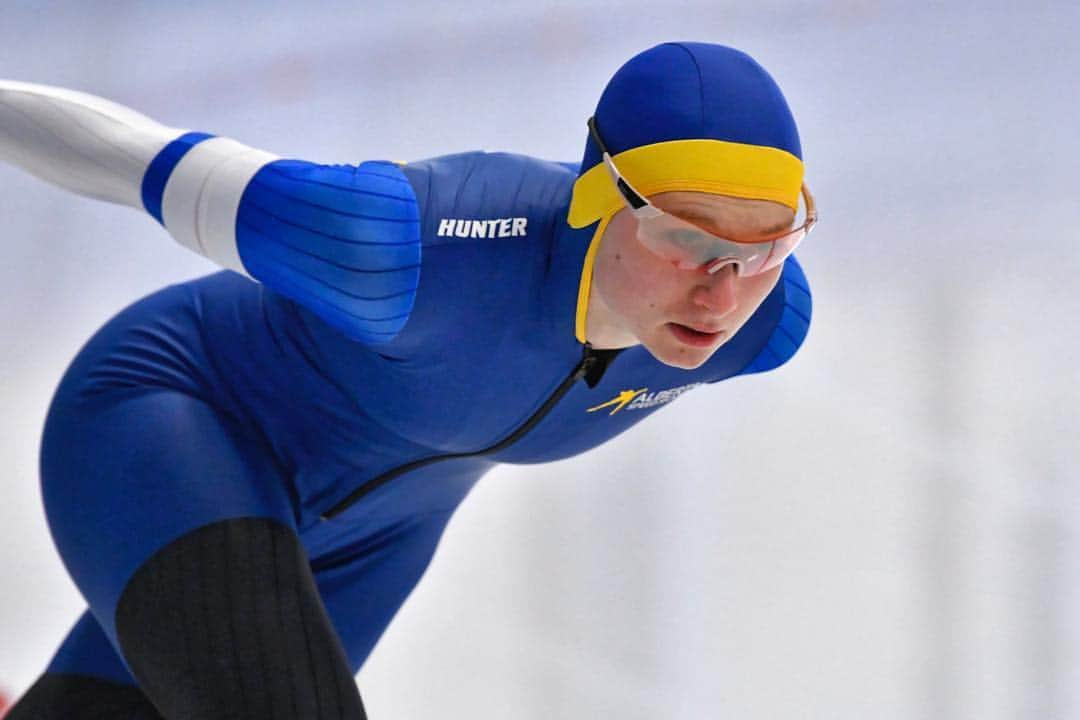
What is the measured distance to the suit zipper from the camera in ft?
5.74

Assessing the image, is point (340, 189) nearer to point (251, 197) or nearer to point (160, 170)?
point (251, 197)

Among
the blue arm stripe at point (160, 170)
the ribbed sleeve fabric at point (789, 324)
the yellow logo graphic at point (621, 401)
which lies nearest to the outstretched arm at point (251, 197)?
the blue arm stripe at point (160, 170)

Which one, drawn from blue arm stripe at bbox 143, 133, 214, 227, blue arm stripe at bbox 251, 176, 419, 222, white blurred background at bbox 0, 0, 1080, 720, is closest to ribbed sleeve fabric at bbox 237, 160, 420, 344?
blue arm stripe at bbox 251, 176, 419, 222

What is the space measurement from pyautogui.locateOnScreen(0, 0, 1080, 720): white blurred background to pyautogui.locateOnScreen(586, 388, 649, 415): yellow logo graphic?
0.68 metres

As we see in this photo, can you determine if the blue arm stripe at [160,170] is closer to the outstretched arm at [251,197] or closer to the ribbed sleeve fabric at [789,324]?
the outstretched arm at [251,197]

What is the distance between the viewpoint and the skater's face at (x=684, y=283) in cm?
155

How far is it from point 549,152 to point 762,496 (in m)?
0.74

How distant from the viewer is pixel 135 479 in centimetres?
169

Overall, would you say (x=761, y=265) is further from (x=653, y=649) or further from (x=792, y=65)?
(x=792, y=65)

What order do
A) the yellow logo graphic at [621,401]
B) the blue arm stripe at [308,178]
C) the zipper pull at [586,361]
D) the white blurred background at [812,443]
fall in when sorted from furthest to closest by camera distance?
the white blurred background at [812,443]
the yellow logo graphic at [621,401]
the zipper pull at [586,361]
the blue arm stripe at [308,178]

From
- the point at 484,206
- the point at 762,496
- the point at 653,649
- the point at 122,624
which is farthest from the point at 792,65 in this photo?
the point at 122,624

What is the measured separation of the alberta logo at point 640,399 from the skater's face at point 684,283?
20 centimetres

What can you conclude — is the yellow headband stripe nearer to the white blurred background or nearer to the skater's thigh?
the skater's thigh

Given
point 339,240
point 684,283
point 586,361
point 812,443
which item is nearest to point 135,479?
point 339,240
